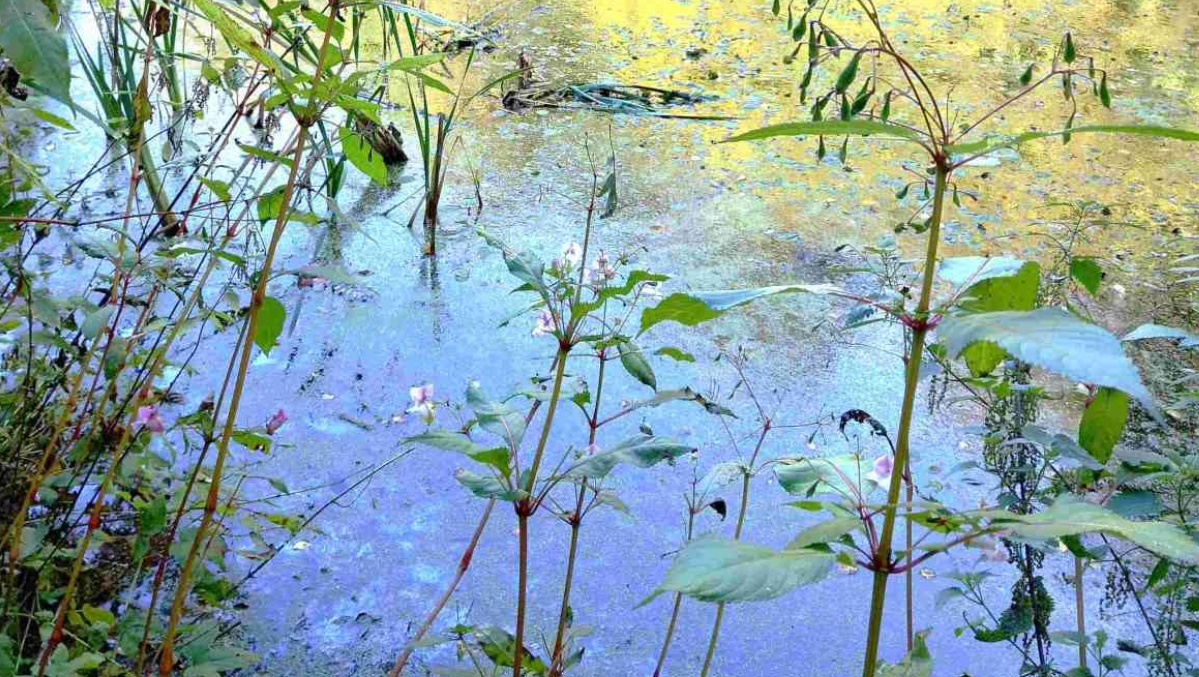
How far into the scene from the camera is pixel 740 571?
1.84 ft

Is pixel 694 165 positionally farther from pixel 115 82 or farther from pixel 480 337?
pixel 115 82

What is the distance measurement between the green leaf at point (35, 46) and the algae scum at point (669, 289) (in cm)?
60

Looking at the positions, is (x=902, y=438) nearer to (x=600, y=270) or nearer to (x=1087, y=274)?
(x=1087, y=274)

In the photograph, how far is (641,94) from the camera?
3.47 meters

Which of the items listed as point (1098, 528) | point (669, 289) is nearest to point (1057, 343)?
point (1098, 528)

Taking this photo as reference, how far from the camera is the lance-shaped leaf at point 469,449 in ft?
2.78

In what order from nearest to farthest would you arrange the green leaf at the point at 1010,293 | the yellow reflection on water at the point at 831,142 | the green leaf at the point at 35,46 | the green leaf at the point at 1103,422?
the green leaf at the point at 35,46 < the green leaf at the point at 1010,293 < the green leaf at the point at 1103,422 < the yellow reflection on water at the point at 831,142

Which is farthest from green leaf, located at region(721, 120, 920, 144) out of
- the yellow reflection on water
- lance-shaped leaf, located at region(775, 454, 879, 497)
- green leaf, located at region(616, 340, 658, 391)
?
the yellow reflection on water

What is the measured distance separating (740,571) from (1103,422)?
53cm

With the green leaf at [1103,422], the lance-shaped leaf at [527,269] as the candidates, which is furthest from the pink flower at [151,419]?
the green leaf at [1103,422]

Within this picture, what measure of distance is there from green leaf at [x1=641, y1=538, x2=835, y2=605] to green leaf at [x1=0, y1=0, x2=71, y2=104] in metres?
0.40

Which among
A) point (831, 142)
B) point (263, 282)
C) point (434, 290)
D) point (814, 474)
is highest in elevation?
point (263, 282)

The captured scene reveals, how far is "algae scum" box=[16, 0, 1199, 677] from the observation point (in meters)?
1.57

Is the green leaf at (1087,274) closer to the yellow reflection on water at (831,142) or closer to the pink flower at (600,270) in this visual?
the pink flower at (600,270)
